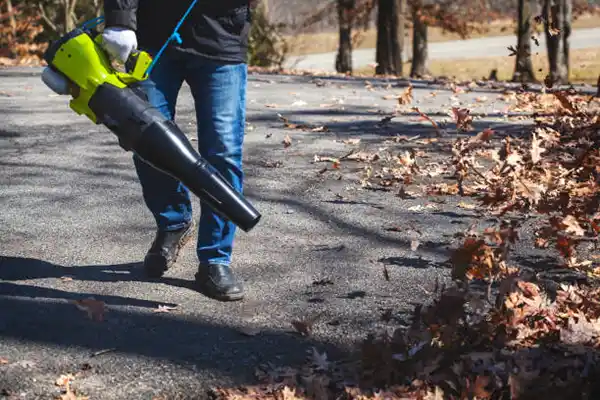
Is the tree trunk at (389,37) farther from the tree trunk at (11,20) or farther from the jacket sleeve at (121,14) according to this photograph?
the jacket sleeve at (121,14)

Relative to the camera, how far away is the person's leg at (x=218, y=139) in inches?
168

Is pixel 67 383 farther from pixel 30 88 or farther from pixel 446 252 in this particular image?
pixel 30 88

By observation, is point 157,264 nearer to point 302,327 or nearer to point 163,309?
point 163,309

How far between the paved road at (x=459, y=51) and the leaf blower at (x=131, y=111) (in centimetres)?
3567

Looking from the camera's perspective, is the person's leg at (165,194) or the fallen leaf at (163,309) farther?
the person's leg at (165,194)

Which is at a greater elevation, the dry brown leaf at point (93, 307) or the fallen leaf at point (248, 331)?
the dry brown leaf at point (93, 307)

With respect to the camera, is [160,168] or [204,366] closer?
[204,366]

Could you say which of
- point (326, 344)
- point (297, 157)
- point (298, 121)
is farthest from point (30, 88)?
point (326, 344)

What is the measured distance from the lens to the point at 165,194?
457 centimetres

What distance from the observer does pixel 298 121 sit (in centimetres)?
1043

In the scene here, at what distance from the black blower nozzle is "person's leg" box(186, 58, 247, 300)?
0.30m

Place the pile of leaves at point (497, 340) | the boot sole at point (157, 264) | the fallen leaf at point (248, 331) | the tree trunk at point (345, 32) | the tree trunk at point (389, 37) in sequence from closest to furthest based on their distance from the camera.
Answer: the pile of leaves at point (497, 340) < the fallen leaf at point (248, 331) < the boot sole at point (157, 264) < the tree trunk at point (389, 37) < the tree trunk at point (345, 32)

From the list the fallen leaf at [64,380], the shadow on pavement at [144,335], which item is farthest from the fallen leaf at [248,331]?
the fallen leaf at [64,380]

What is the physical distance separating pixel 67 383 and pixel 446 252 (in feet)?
8.21
